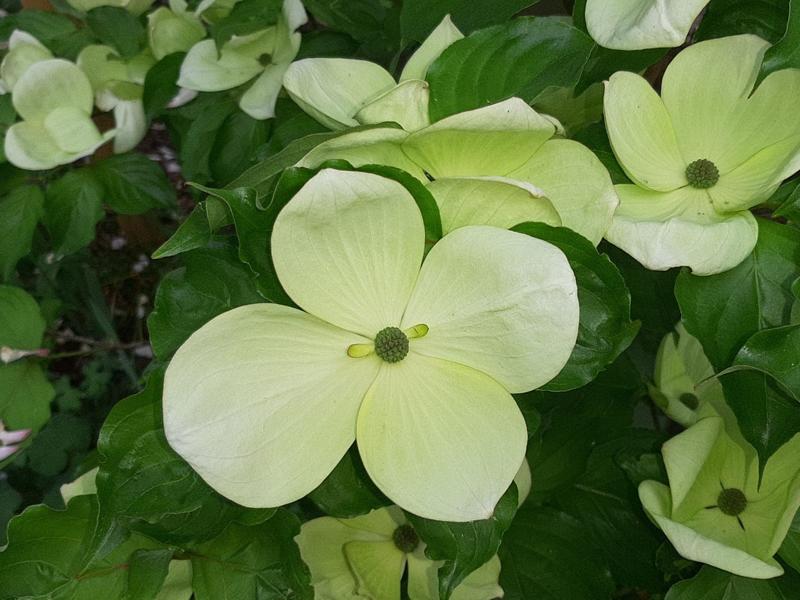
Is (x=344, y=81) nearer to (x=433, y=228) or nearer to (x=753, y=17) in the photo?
(x=433, y=228)

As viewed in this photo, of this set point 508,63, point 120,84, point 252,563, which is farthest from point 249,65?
point 252,563

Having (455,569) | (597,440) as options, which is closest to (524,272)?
(455,569)

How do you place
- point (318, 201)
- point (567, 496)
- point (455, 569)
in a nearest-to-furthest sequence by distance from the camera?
point (318, 201), point (455, 569), point (567, 496)

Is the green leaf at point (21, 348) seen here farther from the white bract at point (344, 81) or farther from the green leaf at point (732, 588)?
the green leaf at point (732, 588)

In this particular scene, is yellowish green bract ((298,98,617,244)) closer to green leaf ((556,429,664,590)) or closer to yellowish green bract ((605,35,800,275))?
yellowish green bract ((605,35,800,275))

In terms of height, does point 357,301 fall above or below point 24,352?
above

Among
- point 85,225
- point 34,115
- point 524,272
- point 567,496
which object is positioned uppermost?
point 524,272

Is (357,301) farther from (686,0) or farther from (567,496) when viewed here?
(567,496)
